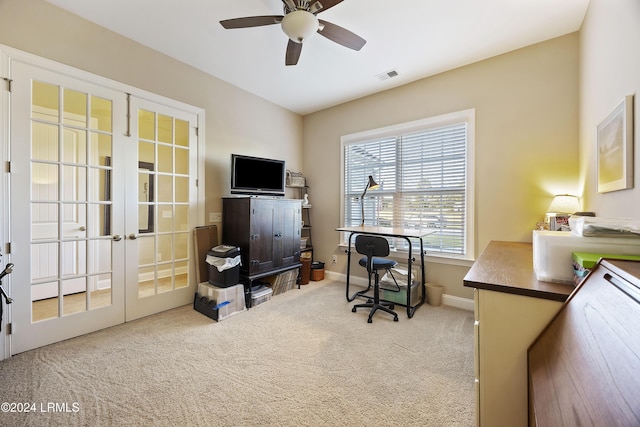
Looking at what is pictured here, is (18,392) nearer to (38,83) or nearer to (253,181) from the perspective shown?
(38,83)

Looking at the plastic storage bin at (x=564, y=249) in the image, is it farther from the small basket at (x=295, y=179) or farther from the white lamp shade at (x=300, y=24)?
the small basket at (x=295, y=179)

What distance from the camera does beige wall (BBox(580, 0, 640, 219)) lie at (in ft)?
4.34

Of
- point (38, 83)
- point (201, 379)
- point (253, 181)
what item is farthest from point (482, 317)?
point (38, 83)

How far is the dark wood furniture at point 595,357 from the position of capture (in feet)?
1.87

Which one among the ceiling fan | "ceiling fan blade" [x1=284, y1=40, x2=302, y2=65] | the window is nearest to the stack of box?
the window

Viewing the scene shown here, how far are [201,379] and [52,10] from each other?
10.9 ft

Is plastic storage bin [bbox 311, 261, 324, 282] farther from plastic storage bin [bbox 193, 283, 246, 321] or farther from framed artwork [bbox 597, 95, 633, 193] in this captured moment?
framed artwork [bbox 597, 95, 633, 193]

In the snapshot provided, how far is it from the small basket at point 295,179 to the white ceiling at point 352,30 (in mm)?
1424

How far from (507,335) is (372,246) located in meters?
1.70

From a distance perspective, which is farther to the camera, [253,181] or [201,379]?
→ [253,181]

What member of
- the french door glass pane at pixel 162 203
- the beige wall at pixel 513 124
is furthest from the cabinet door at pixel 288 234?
the beige wall at pixel 513 124

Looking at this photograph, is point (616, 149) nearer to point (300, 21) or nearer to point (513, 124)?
point (513, 124)

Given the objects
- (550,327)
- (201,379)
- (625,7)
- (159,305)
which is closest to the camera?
(550,327)

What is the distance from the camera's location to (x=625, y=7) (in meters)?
1.41
